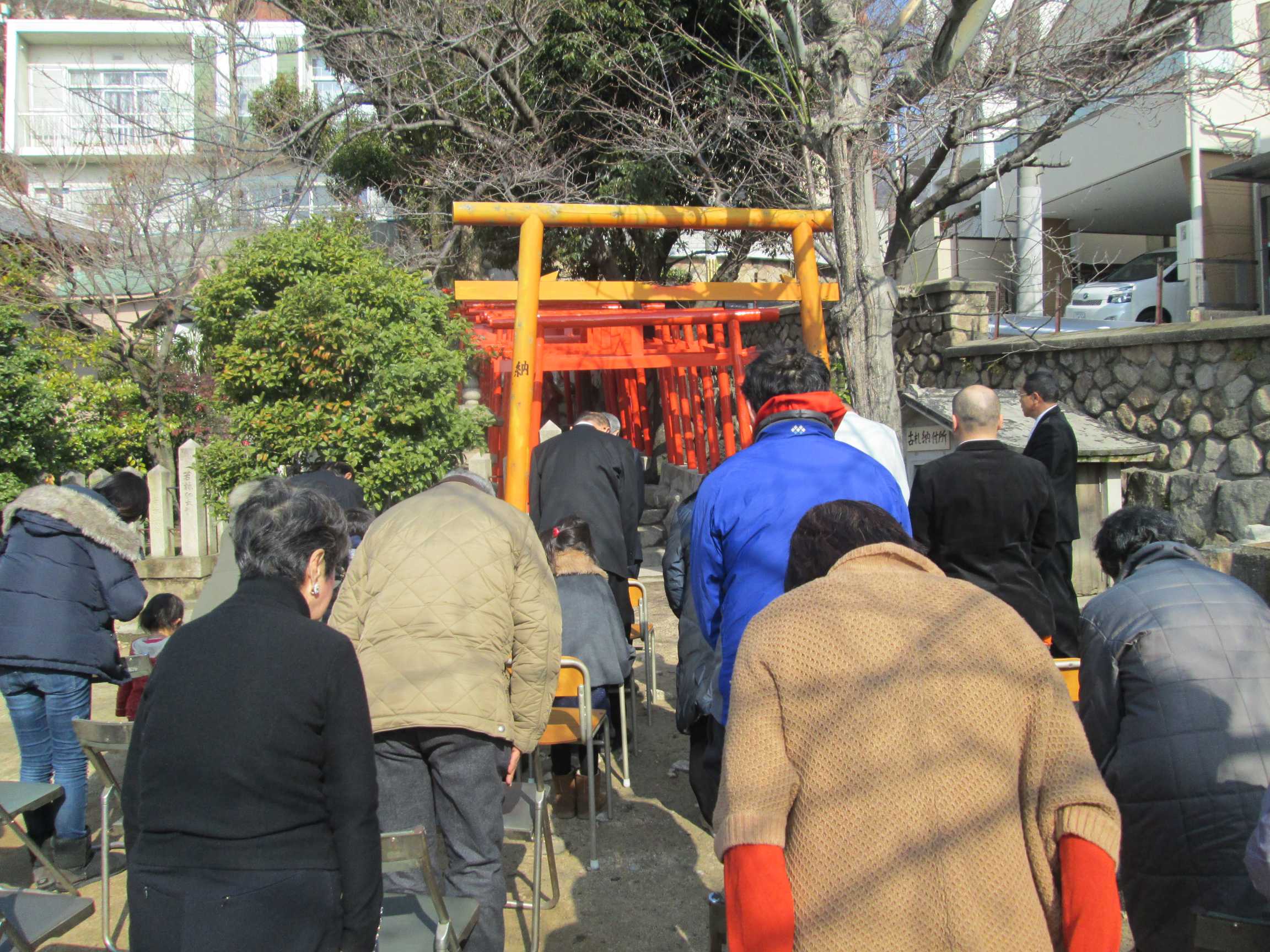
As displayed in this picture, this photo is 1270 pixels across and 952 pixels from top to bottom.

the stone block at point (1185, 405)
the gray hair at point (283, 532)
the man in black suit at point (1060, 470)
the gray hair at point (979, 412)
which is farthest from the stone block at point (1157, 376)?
the gray hair at point (283, 532)

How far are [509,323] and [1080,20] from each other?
5.51 meters

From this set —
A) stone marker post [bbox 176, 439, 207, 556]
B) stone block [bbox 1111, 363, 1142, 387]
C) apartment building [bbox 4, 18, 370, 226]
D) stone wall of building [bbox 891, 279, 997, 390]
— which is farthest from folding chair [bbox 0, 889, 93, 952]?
apartment building [bbox 4, 18, 370, 226]

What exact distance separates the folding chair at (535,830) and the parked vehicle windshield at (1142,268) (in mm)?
12480

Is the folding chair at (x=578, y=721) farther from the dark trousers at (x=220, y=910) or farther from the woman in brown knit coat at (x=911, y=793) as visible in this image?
the woman in brown knit coat at (x=911, y=793)

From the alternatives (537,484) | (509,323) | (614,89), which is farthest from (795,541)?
(614,89)

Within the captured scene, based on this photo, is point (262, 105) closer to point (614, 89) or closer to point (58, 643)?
point (614, 89)

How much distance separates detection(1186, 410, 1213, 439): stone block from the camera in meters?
6.79

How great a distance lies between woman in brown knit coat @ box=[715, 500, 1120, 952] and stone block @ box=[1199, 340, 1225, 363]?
628 centimetres

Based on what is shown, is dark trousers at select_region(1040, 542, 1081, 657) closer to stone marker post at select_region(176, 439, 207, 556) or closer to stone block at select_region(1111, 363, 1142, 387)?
stone block at select_region(1111, 363, 1142, 387)

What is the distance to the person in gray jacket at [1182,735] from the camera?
2141mm

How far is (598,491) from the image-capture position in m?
4.94

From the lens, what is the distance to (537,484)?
5.16 meters

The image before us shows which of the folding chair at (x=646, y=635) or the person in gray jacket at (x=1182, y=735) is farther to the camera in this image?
the folding chair at (x=646, y=635)

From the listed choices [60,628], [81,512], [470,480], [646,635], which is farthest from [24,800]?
[646,635]
